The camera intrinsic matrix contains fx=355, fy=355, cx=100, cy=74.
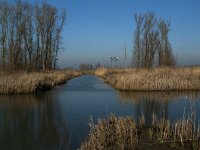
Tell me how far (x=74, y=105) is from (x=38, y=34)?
26985 mm

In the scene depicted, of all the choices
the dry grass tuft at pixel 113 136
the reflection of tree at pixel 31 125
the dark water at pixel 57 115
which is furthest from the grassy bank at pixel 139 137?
the reflection of tree at pixel 31 125

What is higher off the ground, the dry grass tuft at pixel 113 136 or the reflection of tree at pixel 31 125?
the dry grass tuft at pixel 113 136

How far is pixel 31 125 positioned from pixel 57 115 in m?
1.77

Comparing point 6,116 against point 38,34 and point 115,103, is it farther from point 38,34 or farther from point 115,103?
point 38,34

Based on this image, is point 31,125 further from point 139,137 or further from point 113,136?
point 139,137

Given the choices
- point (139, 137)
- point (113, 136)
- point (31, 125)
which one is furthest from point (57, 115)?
point (139, 137)

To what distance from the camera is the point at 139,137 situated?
6.99m

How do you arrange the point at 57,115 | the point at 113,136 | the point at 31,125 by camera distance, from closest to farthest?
the point at 113,136, the point at 31,125, the point at 57,115

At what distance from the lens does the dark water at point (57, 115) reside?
8102mm

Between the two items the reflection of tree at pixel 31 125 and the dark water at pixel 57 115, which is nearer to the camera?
the reflection of tree at pixel 31 125

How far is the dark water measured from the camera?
26.6ft

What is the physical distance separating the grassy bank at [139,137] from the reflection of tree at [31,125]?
1.16 meters

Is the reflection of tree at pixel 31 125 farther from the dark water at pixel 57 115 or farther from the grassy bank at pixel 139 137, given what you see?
the grassy bank at pixel 139 137

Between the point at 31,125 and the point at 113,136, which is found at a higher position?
the point at 113,136
